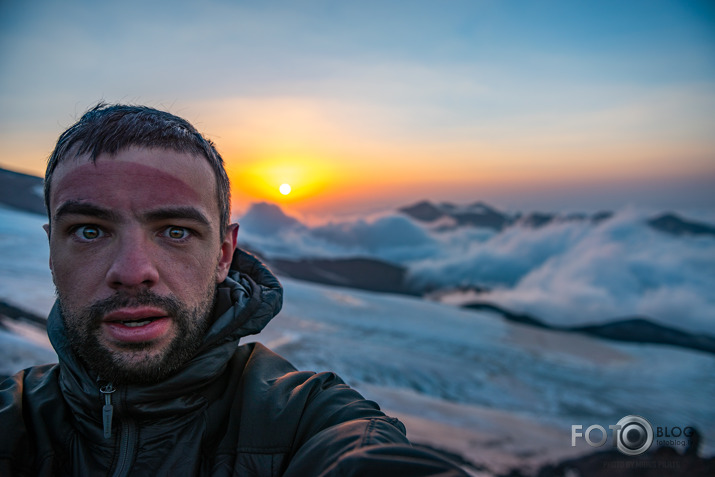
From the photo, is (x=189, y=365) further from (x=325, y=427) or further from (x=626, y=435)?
(x=626, y=435)

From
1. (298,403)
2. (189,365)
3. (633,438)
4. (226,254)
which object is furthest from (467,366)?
(189,365)

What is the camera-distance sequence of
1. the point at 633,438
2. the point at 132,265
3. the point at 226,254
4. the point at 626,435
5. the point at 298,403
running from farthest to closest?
the point at 626,435 < the point at 633,438 < the point at 226,254 < the point at 298,403 < the point at 132,265

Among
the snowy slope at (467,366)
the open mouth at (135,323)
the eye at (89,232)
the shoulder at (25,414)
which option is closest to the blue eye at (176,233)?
the eye at (89,232)

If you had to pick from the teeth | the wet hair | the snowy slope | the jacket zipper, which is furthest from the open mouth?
the snowy slope

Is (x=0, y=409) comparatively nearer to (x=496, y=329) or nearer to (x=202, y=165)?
(x=202, y=165)

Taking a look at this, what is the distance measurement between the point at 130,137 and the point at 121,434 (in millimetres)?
1131

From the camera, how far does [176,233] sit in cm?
181

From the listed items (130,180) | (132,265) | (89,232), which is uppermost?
(130,180)

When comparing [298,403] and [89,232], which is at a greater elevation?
[89,232]

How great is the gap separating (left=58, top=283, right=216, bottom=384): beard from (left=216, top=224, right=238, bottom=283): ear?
331 mm

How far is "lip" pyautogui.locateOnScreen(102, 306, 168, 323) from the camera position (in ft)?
5.40

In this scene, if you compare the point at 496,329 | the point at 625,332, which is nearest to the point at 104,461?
the point at 496,329

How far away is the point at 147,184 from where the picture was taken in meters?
1.75

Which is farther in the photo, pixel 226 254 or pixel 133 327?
pixel 226 254
